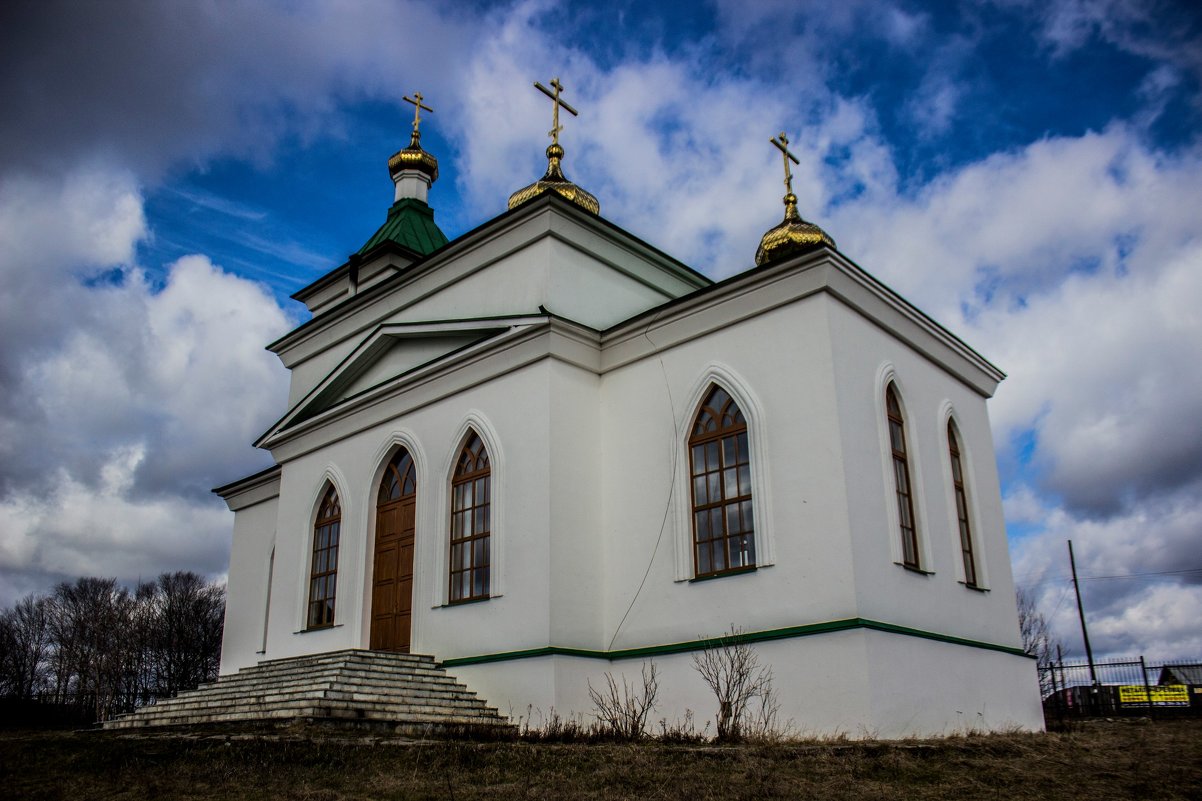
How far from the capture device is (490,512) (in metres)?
14.4

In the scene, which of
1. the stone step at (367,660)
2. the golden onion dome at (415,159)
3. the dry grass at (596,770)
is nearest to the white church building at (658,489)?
the stone step at (367,660)

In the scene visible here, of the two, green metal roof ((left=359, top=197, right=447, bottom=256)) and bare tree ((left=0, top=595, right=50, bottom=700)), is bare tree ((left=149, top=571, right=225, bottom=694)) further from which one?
green metal roof ((left=359, top=197, right=447, bottom=256))

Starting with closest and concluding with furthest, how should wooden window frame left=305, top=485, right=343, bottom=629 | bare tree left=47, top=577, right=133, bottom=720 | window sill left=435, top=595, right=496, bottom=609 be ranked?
window sill left=435, top=595, right=496, bottom=609, wooden window frame left=305, top=485, right=343, bottom=629, bare tree left=47, top=577, right=133, bottom=720

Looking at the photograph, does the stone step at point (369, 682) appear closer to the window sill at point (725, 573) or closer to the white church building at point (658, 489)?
the white church building at point (658, 489)

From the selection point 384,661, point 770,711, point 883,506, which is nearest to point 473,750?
point 770,711

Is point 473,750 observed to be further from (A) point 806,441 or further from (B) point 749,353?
(B) point 749,353

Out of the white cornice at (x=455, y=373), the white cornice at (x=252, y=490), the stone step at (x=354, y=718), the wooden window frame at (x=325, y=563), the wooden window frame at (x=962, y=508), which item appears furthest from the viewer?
the white cornice at (x=252, y=490)

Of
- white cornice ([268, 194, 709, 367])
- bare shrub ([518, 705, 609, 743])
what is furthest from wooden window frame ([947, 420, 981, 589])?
bare shrub ([518, 705, 609, 743])

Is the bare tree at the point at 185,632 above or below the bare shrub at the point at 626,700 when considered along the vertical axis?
above

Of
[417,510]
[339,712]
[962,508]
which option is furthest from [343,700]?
[962,508]

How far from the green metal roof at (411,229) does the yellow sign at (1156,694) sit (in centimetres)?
1780

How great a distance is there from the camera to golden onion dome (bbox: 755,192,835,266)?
16.1 meters

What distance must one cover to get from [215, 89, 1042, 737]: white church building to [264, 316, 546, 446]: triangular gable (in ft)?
0.18

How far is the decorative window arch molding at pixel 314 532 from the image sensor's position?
54.0 feet
